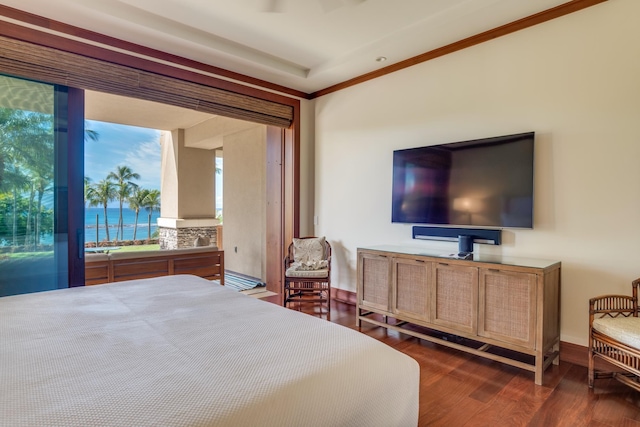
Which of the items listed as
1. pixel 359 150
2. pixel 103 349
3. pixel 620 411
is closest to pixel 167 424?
pixel 103 349

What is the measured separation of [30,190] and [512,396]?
3927mm

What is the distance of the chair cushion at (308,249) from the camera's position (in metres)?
4.25

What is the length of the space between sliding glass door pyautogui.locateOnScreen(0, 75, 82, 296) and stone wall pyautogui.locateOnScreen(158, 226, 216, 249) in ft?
13.2

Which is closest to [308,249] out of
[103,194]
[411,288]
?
[411,288]

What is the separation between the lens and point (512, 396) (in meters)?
2.21

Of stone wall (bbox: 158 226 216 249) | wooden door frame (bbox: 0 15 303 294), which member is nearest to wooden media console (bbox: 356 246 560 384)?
wooden door frame (bbox: 0 15 303 294)

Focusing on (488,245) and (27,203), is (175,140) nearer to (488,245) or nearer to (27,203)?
(27,203)

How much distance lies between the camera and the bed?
3.03 feet

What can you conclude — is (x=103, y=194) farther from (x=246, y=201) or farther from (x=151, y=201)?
(x=246, y=201)

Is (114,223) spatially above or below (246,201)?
below

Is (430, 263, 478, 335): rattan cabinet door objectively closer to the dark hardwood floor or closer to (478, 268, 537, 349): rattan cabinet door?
(478, 268, 537, 349): rattan cabinet door

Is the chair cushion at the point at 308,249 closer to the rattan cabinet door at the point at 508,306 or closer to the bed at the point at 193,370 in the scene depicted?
the rattan cabinet door at the point at 508,306

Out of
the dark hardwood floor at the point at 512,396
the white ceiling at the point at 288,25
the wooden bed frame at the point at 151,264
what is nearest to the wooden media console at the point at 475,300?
the dark hardwood floor at the point at 512,396

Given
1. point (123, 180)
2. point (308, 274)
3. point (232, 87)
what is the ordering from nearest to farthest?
1. point (308, 274)
2. point (232, 87)
3. point (123, 180)
